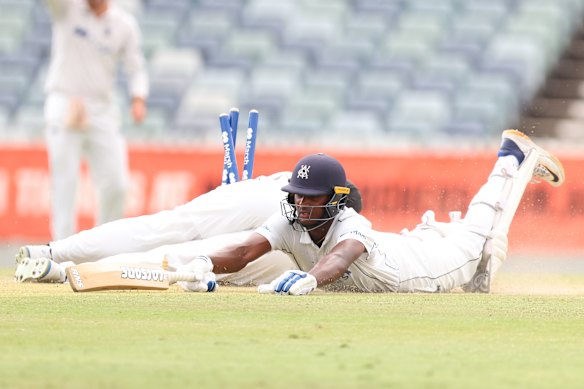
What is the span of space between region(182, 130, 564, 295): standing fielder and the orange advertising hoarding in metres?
4.34

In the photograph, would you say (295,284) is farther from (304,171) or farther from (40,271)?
(40,271)

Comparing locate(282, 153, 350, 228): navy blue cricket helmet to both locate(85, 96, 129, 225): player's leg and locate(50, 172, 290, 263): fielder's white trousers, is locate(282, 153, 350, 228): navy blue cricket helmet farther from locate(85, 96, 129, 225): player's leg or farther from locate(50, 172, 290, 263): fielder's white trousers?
locate(85, 96, 129, 225): player's leg

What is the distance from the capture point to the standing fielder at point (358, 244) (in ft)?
22.5

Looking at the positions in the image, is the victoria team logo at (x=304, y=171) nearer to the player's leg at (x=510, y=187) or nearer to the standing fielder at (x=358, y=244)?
the standing fielder at (x=358, y=244)

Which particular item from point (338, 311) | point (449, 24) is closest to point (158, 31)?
point (449, 24)

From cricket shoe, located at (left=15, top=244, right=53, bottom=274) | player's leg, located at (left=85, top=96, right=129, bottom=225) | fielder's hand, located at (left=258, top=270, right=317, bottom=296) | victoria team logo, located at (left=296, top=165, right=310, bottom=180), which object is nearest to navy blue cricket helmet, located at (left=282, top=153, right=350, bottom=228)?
victoria team logo, located at (left=296, top=165, right=310, bottom=180)

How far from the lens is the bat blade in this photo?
6.96 m

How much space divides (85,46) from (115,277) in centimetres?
335

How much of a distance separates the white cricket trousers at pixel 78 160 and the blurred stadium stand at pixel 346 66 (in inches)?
185

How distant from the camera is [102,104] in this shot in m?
9.98

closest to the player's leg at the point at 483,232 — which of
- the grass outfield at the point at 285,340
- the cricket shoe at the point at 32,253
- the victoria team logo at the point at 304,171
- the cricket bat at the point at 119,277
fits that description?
the grass outfield at the point at 285,340

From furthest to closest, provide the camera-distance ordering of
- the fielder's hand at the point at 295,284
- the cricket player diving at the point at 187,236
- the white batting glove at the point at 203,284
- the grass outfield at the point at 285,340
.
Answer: the cricket player diving at the point at 187,236
the white batting glove at the point at 203,284
the fielder's hand at the point at 295,284
the grass outfield at the point at 285,340

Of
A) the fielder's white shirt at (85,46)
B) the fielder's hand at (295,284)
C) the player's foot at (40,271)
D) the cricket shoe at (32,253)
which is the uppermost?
the fielder's white shirt at (85,46)

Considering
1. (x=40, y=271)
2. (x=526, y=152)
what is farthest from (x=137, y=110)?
(x=526, y=152)
